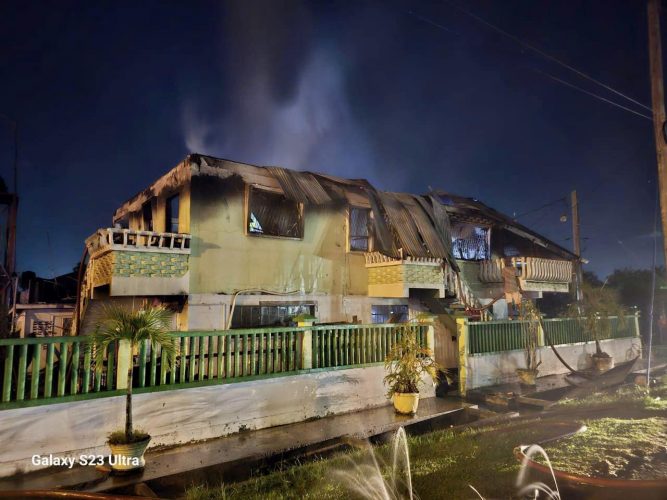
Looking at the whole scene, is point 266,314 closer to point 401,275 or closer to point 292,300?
point 292,300

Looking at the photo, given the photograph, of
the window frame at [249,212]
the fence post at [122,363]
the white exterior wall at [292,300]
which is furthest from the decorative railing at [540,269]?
the fence post at [122,363]

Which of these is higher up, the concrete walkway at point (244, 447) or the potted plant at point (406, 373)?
the potted plant at point (406, 373)

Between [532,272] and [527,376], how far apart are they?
560cm

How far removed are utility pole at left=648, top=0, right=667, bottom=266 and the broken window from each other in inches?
316

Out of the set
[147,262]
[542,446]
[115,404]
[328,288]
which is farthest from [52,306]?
[542,446]

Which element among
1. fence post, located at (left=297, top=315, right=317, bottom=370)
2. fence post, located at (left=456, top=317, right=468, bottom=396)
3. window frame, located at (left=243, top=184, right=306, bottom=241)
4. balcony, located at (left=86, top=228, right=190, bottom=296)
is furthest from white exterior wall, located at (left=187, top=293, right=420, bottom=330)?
fence post, located at (left=297, top=315, right=317, bottom=370)

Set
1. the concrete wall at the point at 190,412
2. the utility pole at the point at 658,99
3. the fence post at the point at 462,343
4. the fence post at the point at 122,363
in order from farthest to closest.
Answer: the fence post at the point at 462,343
the utility pole at the point at 658,99
the fence post at the point at 122,363
the concrete wall at the point at 190,412

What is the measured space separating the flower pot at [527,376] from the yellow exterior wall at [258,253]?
565cm

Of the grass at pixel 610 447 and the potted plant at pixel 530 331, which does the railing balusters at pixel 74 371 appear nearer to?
the grass at pixel 610 447

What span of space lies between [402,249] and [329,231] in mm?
2469

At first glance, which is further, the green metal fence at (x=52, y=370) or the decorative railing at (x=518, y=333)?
the decorative railing at (x=518, y=333)

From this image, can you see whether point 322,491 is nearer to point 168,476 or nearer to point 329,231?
point 168,476

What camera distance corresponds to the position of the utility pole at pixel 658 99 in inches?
398

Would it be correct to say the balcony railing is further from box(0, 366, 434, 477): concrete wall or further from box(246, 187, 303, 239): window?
box(0, 366, 434, 477): concrete wall
